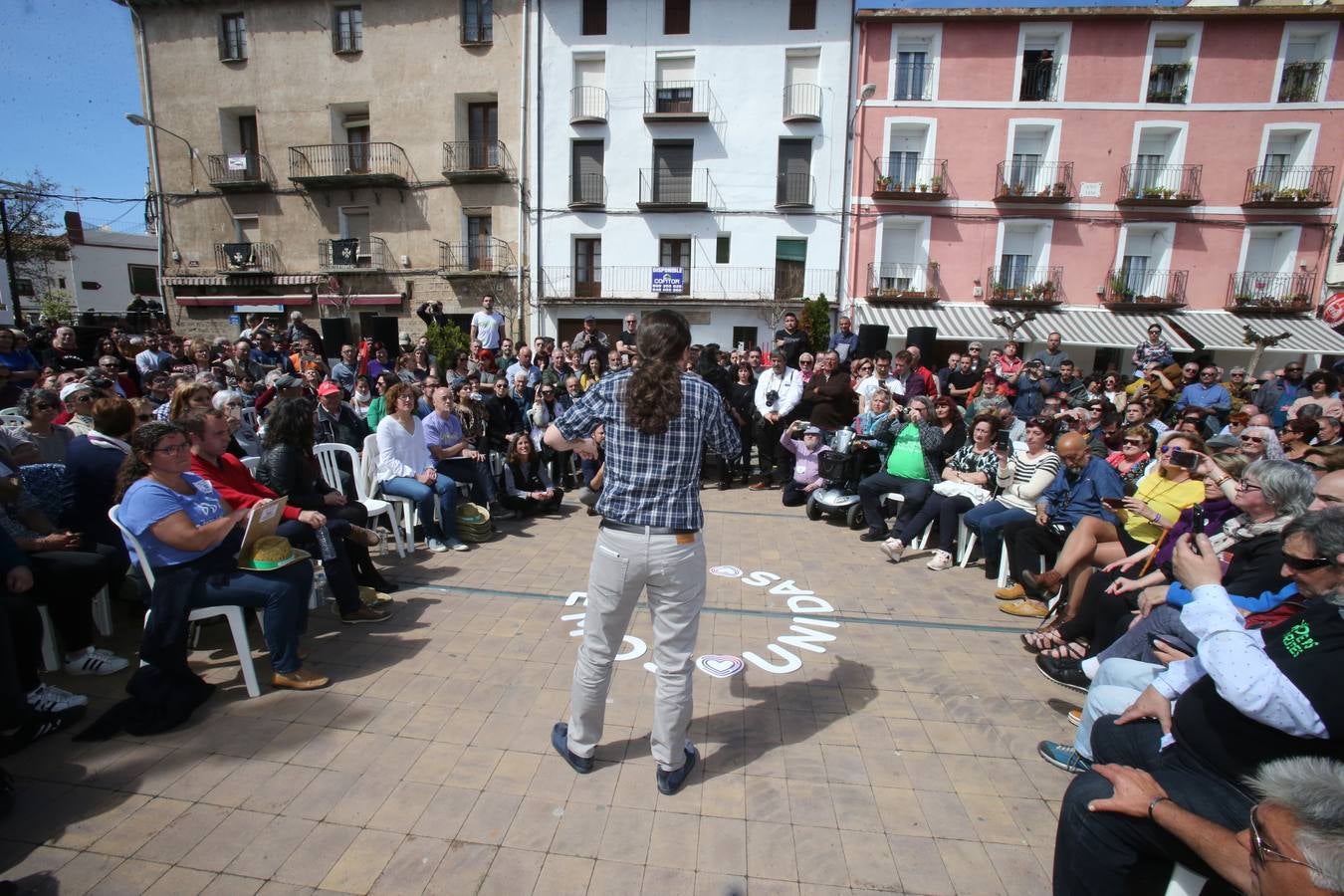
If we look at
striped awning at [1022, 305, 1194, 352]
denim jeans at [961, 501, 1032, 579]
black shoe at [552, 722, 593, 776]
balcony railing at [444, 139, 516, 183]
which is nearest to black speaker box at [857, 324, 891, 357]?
denim jeans at [961, 501, 1032, 579]

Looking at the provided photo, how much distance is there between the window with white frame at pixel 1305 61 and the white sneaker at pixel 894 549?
811 inches

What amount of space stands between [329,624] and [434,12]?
21.1m

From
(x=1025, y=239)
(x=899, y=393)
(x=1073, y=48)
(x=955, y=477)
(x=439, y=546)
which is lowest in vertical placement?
(x=439, y=546)

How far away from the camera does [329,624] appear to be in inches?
164

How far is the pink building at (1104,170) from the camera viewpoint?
55.4 feet

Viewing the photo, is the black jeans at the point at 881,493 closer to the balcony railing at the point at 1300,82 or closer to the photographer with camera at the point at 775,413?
the photographer with camera at the point at 775,413

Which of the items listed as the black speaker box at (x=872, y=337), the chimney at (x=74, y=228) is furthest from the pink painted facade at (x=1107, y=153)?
the chimney at (x=74, y=228)

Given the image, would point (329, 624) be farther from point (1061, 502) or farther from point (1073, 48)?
point (1073, 48)

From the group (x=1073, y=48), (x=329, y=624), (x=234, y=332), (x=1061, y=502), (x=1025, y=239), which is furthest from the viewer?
(x=234, y=332)

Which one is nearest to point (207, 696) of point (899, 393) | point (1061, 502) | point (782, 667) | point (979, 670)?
point (782, 667)

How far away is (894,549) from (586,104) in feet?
58.5

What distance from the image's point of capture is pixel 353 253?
66.7 ft

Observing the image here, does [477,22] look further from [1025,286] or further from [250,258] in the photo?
[1025,286]

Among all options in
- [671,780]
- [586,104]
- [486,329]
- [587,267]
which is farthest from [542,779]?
[586,104]
